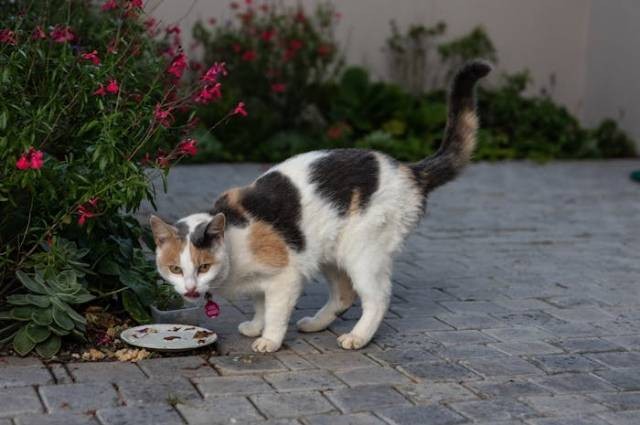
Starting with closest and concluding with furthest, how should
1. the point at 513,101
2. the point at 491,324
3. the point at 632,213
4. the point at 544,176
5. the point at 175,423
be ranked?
1. the point at 175,423
2. the point at 491,324
3. the point at 632,213
4. the point at 544,176
5. the point at 513,101

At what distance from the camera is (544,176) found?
33.4 ft

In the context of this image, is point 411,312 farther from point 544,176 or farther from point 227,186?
point 544,176

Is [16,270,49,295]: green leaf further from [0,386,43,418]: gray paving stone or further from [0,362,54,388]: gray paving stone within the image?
[0,386,43,418]: gray paving stone

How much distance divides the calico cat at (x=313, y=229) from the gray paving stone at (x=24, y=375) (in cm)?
66

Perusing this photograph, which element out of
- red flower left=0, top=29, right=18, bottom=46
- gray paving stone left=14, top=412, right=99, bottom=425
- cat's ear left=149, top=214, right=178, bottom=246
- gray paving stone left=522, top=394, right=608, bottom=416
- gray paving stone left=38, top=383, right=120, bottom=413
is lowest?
gray paving stone left=522, top=394, right=608, bottom=416

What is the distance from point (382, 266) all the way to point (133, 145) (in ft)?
4.23

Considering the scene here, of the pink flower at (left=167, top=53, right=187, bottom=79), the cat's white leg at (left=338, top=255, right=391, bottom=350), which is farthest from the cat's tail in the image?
the pink flower at (left=167, top=53, right=187, bottom=79)

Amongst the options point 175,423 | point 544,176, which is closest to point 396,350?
point 175,423

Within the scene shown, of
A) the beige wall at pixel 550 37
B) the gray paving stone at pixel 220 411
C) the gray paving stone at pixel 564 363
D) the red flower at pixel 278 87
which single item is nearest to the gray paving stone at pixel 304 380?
the gray paving stone at pixel 220 411

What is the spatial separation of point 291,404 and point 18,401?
1.04 m

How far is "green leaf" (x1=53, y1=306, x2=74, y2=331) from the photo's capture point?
4.43 metres

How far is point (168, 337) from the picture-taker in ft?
15.3

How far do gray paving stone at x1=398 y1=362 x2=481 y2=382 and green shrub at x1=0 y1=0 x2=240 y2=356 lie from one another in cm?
136

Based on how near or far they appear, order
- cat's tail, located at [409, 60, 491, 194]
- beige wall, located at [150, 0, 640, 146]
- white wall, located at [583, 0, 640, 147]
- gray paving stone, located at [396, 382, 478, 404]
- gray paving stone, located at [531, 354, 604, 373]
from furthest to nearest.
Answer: beige wall, located at [150, 0, 640, 146]
white wall, located at [583, 0, 640, 147]
cat's tail, located at [409, 60, 491, 194]
gray paving stone, located at [531, 354, 604, 373]
gray paving stone, located at [396, 382, 478, 404]
